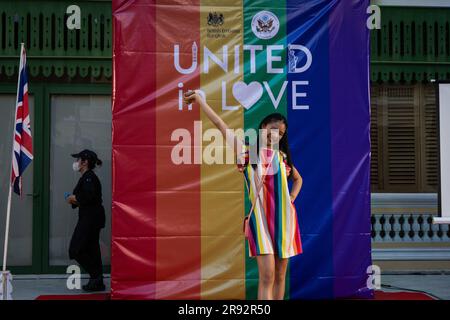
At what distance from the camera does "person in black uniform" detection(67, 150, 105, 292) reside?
27.4ft

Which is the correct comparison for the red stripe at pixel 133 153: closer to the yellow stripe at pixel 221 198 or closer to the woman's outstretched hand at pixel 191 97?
the woman's outstretched hand at pixel 191 97

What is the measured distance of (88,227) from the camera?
8.41 metres

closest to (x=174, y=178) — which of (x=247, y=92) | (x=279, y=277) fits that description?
(x=247, y=92)

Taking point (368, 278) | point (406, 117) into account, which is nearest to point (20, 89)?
point (368, 278)

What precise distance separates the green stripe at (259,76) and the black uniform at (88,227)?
249 centimetres

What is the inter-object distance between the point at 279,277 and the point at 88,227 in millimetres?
3154

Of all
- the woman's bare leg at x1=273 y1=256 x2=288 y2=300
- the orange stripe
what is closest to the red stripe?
the orange stripe

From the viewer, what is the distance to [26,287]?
8586mm

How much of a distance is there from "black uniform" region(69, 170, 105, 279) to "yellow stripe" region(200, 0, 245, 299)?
6.95 ft

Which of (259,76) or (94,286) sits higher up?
(259,76)

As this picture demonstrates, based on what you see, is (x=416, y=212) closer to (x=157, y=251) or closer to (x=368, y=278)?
(x=368, y=278)

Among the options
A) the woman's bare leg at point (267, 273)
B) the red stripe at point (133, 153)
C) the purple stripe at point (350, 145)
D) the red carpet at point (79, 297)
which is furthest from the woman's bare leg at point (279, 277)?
the red carpet at point (79, 297)

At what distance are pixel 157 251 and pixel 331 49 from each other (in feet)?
9.92

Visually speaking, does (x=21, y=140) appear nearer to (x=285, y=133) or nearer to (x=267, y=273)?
(x=285, y=133)
